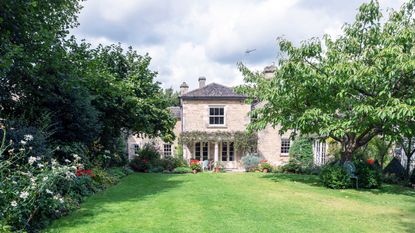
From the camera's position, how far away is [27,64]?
827cm

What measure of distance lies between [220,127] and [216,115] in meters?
0.97

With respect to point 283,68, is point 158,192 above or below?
below

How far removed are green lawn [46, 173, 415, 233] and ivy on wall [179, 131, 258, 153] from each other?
35.1ft

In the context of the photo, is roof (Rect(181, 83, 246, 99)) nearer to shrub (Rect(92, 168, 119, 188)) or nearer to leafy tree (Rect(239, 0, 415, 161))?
leafy tree (Rect(239, 0, 415, 161))

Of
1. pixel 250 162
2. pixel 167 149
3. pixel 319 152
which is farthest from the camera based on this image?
pixel 167 149

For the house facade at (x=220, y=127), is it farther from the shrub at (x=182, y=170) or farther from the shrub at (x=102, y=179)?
the shrub at (x=102, y=179)

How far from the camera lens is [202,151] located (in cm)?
2264

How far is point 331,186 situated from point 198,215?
22.9 feet

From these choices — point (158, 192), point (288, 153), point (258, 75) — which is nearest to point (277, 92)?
point (258, 75)

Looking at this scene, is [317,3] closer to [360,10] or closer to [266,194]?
A: [360,10]

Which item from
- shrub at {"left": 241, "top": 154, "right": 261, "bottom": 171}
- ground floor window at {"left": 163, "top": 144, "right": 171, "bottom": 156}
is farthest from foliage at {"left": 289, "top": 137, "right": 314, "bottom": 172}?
ground floor window at {"left": 163, "top": 144, "right": 171, "bottom": 156}

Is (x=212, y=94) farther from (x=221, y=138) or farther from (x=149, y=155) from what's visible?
(x=149, y=155)

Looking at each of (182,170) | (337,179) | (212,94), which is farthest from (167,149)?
(337,179)

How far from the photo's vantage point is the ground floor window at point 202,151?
74.1 feet
